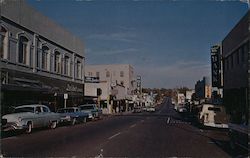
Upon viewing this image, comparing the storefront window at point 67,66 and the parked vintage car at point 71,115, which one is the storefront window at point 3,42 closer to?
the parked vintage car at point 71,115

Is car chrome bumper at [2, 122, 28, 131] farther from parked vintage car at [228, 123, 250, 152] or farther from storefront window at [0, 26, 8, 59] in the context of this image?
parked vintage car at [228, 123, 250, 152]

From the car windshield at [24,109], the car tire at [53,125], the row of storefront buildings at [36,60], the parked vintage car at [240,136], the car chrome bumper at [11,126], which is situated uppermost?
the row of storefront buildings at [36,60]

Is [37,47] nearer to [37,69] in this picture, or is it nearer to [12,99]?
[37,69]

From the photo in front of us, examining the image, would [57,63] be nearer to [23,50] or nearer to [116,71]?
[23,50]

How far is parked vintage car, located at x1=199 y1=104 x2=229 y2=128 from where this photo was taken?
83.1 feet

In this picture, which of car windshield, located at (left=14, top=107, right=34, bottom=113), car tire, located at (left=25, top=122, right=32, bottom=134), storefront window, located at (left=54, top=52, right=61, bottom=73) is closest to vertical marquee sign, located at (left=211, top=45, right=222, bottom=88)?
storefront window, located at (left=54, top=52, right=61, bottom=73)

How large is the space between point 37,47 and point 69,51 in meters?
11.0

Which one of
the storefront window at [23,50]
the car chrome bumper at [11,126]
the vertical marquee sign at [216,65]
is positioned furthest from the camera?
the vertical marquee sign at [216,65]

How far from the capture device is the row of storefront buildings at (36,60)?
2688 centimetres

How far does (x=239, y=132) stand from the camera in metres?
A: 12.9

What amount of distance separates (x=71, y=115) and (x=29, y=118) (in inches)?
353

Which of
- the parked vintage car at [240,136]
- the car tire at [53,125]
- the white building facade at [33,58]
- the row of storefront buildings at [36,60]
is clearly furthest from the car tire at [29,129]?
the parked vintage car at [240,136]

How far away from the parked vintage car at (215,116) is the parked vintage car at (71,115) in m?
10.1

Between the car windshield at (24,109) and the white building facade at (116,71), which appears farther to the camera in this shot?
the white building facade at (116,71)
